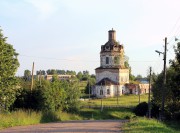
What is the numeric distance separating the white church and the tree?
7699 cm

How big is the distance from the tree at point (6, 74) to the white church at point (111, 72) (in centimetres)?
7699

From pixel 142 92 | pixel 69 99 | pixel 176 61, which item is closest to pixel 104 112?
pixel 69 99

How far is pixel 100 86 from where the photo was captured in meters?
105

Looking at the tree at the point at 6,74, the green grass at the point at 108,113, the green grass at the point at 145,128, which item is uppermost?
the tree at the point at 6,74

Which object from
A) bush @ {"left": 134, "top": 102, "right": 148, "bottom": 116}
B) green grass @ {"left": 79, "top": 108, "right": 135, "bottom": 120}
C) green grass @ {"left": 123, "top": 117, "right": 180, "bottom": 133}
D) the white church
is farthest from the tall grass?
the white church

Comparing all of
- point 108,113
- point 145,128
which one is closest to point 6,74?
point 145,128

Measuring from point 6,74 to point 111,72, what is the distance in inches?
3311

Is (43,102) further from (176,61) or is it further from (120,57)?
(120,57)

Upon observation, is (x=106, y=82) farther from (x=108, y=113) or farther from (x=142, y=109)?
(x=142, y=109)

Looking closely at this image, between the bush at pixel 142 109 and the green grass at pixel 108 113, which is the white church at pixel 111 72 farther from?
the bush at pixel 142 109

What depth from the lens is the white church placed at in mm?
105500

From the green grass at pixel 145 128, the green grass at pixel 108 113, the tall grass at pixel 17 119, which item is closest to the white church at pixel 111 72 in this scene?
the green grass at pixel 108 113

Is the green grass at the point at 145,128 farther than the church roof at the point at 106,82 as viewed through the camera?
No

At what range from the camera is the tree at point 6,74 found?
26359 millimetres
